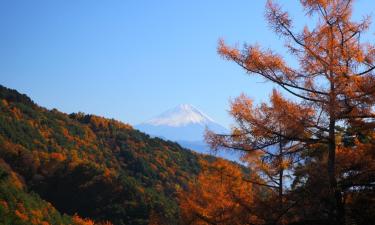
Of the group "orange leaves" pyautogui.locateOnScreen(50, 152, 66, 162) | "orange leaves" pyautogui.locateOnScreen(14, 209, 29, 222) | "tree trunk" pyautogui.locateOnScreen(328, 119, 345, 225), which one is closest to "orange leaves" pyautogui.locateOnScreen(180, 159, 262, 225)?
"tree trunk" pyautogui.locateOnScreen(328, 119, 345, 225)

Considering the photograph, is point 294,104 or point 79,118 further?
point 79,118

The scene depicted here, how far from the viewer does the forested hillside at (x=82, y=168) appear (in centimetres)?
6288

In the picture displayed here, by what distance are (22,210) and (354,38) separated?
1843 inches

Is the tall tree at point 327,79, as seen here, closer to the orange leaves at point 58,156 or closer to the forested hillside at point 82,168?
the forested hillside at point 82,168

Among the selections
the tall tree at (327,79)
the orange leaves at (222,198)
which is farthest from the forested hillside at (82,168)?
the tall tree at (327,79)

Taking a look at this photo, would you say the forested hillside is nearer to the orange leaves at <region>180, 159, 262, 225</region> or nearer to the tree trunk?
the orange leaves at <region>180, 159, 262, 225</region>

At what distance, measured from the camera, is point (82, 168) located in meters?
80.8

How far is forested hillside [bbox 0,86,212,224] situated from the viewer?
62.9m

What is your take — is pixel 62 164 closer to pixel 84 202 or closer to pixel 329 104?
pixel 84 202

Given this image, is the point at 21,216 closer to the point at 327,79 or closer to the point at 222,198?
the point at 222,198

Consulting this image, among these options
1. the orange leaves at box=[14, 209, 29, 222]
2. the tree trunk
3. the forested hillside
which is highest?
the forested hillside

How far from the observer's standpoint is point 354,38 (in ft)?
33.4

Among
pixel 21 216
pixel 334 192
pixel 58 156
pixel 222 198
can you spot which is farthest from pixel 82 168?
pixel 334 192

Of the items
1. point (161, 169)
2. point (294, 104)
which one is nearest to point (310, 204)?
point (294, 104)
